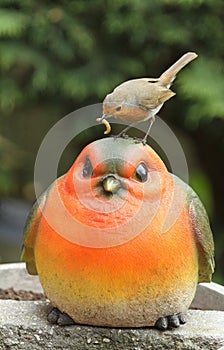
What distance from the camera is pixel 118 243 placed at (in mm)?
1140

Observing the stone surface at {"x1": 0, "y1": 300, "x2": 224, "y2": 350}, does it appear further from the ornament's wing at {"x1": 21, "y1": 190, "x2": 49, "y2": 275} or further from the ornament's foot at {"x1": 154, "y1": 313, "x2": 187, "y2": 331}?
the ornament's wing at {"x1": 21, "y1": 190, "x2": 49, "y2": 275}

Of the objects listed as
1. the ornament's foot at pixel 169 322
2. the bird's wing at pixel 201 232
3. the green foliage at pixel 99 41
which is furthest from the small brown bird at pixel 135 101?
the green foliage at pixel 99 41

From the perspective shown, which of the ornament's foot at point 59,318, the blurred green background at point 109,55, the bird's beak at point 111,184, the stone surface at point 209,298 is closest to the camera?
the bird's beak at point 111,184

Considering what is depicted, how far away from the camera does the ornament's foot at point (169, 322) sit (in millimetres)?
1204

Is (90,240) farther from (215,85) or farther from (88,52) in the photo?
(88,52)

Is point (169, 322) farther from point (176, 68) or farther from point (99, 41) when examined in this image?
point (99, 41)

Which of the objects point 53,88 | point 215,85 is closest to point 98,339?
point 215,85

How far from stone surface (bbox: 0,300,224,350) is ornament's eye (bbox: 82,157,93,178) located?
0.25 metres

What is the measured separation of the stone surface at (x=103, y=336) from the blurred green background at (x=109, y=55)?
163 cm

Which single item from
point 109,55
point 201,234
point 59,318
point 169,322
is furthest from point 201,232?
point 109,55

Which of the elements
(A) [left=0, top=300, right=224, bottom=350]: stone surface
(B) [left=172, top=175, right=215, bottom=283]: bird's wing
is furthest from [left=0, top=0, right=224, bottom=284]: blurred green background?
(A) [left=0, top=300, right=224, bottom=350]: stone surface

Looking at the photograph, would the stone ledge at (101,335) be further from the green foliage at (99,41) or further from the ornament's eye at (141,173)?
the green foliage at (99,41)

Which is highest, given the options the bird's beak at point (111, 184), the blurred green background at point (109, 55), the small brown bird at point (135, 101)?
the small brown bird at point (135, 101)

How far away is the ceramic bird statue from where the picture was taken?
1.14 metres
